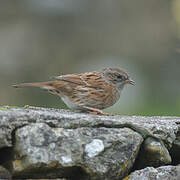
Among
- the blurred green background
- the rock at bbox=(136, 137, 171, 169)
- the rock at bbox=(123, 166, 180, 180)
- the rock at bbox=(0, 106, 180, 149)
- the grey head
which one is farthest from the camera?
the blurred green background

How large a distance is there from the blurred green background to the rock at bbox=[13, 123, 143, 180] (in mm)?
9352

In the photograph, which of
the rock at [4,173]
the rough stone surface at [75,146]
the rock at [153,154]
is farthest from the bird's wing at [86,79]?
the rock at [4,173]

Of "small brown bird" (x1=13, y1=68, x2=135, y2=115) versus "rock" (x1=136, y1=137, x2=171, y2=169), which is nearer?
"rock" (x1=136, y1=137, x2=171, y2=169)

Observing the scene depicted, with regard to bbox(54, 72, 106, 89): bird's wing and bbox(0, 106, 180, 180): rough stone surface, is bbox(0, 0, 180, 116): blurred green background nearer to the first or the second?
bbox(54, 72, 106, 89): bird's wing

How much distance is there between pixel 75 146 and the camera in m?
4.18

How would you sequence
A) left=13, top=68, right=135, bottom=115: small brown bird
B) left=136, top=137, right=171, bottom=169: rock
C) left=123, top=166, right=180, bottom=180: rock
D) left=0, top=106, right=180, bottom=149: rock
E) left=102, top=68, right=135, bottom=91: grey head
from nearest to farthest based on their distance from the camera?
1. left=0, top=106, right=180, bottom=149: rock
2. left=123, top=166, right=180, bottom=180: rock
3. left=136, top=137, right=171, bottom=169: rock
4. left=13, top=68, right=135, bottom=115: small brown bird
5. left=102, top=68, right=135, bottom=91: grey head

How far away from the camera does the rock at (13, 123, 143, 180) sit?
13.1 ft

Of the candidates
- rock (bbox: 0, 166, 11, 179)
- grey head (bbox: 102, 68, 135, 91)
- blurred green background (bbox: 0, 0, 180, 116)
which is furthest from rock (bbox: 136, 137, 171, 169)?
blurred green background (bbox: 0, 0, 180, 116)

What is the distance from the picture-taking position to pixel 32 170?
402 centimetres

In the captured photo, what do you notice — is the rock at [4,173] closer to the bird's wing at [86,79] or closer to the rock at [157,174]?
the rock at [157,174]

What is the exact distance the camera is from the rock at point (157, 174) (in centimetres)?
448

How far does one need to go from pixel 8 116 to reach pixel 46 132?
339 millimetres

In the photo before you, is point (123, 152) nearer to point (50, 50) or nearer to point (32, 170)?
point (32, 170)

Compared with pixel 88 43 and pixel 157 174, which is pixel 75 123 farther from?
pixel 88 43
